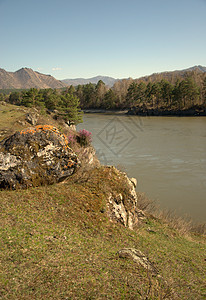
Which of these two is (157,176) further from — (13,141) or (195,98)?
(195,98)

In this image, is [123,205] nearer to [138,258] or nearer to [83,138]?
[138,258]

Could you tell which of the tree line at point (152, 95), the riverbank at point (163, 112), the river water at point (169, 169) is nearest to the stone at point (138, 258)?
the river water at point (169, 169)

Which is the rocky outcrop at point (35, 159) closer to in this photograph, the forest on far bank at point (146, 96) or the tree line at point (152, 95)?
the forest on far bank at point (146, 96)

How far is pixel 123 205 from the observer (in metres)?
6.20

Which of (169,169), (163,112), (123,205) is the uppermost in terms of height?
(163,112)

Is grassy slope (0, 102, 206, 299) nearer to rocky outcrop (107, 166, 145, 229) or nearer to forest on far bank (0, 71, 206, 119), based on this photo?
rocky outcrop (107, 166, 145, 229)

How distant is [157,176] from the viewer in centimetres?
1461

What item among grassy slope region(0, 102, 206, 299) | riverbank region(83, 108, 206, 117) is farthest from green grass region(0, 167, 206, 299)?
riverbank region(83, 108, 206, 117)

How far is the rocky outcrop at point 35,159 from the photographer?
5321 mm

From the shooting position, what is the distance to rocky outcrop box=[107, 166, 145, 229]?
5.74m

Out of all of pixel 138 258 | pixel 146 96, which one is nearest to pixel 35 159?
pixel 138 258

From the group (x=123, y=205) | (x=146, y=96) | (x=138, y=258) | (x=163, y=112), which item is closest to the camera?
(x=138, y=258)

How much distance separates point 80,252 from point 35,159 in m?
2.88

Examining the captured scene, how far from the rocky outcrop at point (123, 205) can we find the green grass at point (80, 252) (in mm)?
272
